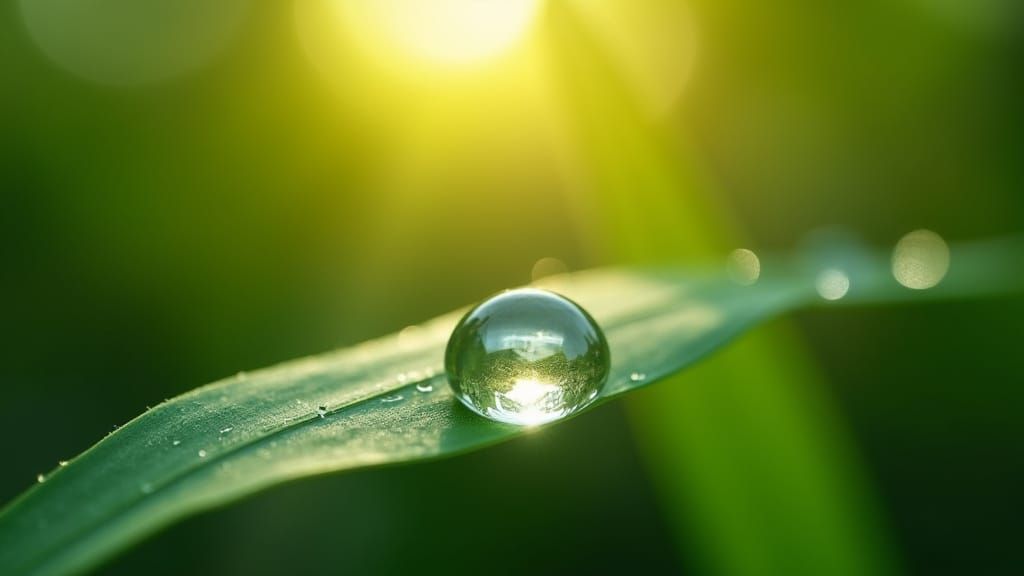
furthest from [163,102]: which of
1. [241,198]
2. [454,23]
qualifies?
[454,23]

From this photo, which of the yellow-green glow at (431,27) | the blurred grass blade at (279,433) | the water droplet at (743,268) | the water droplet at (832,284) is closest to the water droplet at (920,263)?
the water droplet at (832,284)

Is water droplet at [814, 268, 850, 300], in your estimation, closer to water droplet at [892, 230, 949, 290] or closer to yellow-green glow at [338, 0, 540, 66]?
water droplet at [892, 230, 949, 290]

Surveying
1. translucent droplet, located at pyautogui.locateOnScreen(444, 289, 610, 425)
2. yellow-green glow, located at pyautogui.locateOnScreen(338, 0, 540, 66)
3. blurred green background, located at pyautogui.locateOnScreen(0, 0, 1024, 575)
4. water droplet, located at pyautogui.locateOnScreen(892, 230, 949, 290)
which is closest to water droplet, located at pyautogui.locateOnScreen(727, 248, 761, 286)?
blurred green background, located at pyautogui.locateOnScreen(0, 0, 1024, 575)

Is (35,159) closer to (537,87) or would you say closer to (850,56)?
(537,87)

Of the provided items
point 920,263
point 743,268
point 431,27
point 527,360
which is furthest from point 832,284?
point 431,27

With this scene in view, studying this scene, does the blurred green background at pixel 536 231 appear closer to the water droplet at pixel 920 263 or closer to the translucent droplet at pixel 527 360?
the water droplet at pixel 920 263

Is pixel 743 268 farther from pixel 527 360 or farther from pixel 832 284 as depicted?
pixel 527 360
